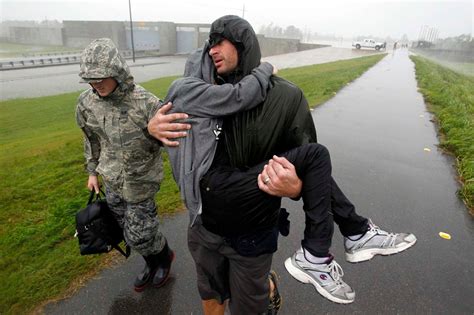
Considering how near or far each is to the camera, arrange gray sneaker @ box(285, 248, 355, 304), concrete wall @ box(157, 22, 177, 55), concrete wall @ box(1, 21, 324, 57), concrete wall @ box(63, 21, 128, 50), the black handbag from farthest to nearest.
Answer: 1. concrete wall @ box(63, 21, 128, 50)
2. concrete wall @ box(157, 22, 177, 55)
3. concrete wall @ box(1, 21, 324, 57)
4. the black handbag
5. gray sneaker @ box(285, 248, 355, 304)

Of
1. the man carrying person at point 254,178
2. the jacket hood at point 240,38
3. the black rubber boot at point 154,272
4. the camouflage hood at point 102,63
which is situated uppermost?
the jacket hood at point 240,38

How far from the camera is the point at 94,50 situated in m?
2.15

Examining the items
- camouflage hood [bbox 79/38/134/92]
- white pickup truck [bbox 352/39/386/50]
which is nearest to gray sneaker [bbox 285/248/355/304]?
camouflage hood [bbox 79/38/134/92]

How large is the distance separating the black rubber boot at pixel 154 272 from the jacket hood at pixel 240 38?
75.5 inches

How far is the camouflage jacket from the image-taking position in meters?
2.26

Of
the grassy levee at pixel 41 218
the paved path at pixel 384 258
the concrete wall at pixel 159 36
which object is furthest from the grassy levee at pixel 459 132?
the concrete wall at pixel 159 36

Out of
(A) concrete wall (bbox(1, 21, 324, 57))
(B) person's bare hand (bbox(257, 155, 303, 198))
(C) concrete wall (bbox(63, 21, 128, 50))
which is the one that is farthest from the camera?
(C) concrete wall (bbox(63, 21, 128, 50))

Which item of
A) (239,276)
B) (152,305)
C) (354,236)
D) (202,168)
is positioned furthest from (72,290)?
(354,236)

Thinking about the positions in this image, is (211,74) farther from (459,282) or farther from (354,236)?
(459,282)

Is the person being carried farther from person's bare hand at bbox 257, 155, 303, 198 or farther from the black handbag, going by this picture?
person's bare hand at bbox 257, 155, 303, 198

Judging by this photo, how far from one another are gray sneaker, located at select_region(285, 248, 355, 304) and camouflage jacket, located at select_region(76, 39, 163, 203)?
4.44 feet

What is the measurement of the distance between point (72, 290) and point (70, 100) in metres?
16.0

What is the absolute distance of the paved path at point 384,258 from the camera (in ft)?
8.65

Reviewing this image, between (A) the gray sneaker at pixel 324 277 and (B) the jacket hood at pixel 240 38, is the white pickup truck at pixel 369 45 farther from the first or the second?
(A) the gray sneaker at pixel 324 277
